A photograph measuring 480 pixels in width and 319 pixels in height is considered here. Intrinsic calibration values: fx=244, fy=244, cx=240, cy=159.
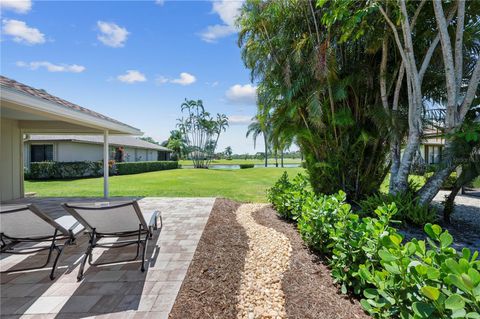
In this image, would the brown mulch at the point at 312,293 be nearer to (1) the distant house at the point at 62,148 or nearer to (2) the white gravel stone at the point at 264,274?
(2) the white gravel stone at the point at 264,274

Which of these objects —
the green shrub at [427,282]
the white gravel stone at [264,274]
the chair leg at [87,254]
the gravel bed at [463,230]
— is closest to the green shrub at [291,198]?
the white gravel stone at [264,274]

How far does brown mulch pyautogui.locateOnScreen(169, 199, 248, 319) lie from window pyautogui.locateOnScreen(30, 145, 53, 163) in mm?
18898

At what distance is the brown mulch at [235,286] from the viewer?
8.28ft

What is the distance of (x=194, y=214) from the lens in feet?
21.4

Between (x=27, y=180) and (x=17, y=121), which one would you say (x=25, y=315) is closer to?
(x=17, y=121)

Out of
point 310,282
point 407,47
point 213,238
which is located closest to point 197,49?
point 407,47

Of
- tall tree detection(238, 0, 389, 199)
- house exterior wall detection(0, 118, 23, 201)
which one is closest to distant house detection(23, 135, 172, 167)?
house exterior wall detection(0, 118, 23, 201)

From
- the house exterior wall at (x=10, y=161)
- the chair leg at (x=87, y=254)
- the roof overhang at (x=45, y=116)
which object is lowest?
the chair leg at (x=87, y=254)

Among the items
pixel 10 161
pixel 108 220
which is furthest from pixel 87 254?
pixel 10 161

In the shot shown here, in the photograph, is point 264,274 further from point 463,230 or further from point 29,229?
point 463,230

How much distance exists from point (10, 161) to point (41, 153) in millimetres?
11477

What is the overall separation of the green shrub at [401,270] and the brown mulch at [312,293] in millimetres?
155

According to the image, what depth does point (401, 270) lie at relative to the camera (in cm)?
196

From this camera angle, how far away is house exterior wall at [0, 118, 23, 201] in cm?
853
